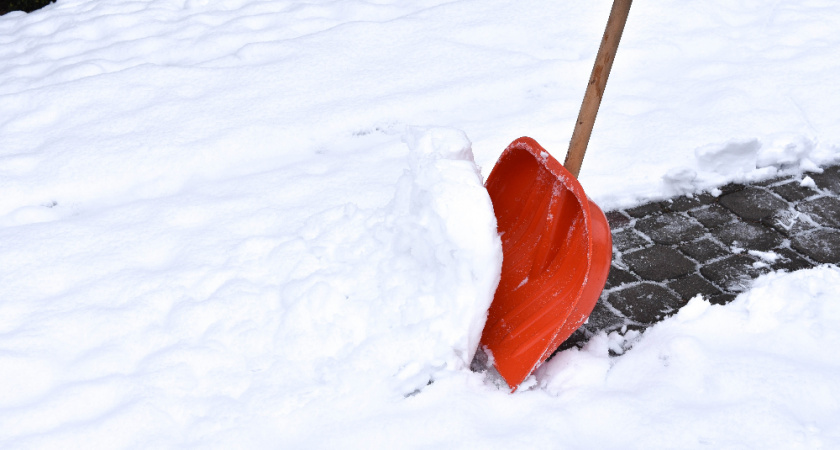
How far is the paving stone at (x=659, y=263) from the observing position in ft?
8.66

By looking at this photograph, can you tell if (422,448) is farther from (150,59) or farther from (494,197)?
(150,59)

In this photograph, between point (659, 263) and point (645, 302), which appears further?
point (659, 263)

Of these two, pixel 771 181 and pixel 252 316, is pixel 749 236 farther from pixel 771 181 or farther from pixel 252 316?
pixel 252 316

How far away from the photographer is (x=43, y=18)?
16.0ft

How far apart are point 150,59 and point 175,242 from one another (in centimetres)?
196

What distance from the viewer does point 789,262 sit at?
2658 millimetres

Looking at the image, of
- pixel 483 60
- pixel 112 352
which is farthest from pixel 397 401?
pixel 483 60

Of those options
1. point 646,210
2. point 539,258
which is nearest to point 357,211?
point 539,258

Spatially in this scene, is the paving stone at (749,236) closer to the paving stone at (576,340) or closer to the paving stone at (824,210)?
the paving stone at (824,210)

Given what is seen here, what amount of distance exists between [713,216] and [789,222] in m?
0.30

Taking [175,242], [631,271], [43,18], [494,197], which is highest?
[43,18]

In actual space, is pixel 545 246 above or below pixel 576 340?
above

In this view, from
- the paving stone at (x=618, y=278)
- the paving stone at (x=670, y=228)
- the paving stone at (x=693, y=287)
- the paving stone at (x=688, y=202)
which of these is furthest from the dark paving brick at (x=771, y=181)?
the paving stone at (x=618, y=278)

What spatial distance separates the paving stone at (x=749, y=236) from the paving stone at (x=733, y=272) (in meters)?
0.10
